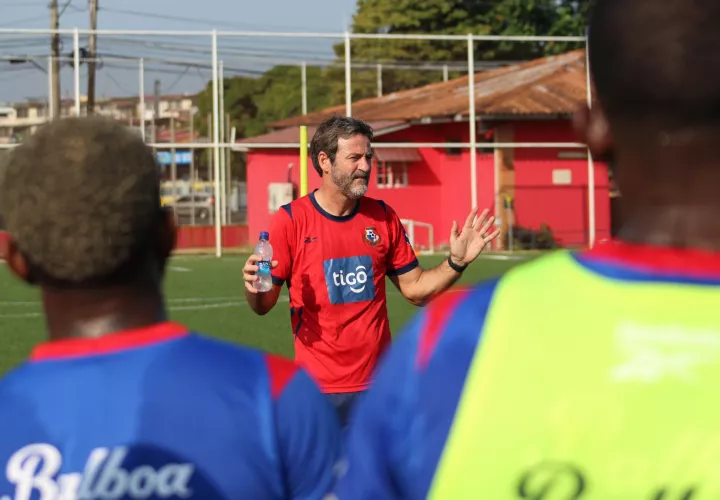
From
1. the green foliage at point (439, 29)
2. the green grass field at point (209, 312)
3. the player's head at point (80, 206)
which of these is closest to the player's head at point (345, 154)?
the player's head at point (80, 206)

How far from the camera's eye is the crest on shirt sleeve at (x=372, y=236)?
19.9ft

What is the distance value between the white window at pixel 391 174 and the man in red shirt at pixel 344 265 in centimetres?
3120

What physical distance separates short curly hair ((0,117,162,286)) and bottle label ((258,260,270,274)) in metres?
3.50

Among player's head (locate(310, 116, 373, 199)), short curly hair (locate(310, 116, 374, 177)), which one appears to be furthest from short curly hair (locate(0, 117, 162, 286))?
short curly hair (locate(310, 116, 374, 177))

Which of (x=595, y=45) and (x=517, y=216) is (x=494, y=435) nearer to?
(x=595, y=45)

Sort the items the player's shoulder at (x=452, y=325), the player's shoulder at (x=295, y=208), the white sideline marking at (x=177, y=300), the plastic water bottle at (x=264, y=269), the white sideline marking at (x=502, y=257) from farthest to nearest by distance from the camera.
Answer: the white sideline marking at (x=502, y=257)
the white sideline marking at (x=177, y=300)
the player's shoulder at (x=295, y=208)
the plastic water bottle at (x=264, y=269)
the player's shoulder at (x=452, y=325)

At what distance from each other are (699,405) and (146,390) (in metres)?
0.90

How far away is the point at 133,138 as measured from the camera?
206cm

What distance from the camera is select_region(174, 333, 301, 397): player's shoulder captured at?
1.97 m

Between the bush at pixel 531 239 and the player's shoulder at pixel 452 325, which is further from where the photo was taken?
the bush at pixel 531 239

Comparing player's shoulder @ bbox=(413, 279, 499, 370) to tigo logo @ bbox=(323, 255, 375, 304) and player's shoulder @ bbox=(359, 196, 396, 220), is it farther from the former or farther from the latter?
player's shoulder @ bbox=(359, 196, 396, 220)

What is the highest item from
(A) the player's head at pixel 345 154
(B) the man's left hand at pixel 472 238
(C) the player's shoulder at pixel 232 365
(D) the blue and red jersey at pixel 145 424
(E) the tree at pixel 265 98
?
(E) the tree at pixel 265 98

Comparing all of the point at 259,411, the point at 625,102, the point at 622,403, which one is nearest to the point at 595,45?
the point at 625,102

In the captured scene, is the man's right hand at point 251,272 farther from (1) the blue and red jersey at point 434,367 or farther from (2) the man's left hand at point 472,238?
(1) the blue and red jersey at point 434,367
